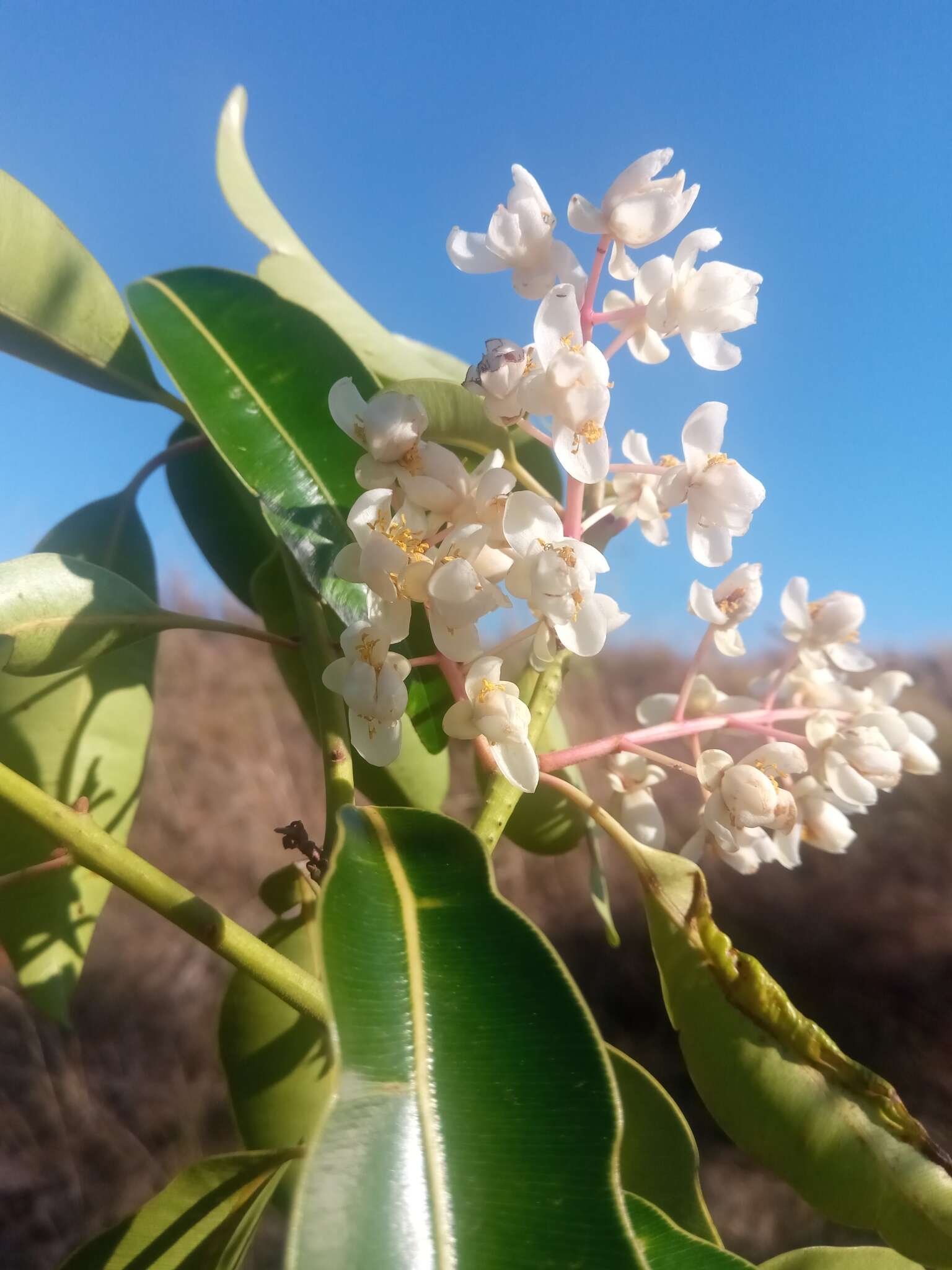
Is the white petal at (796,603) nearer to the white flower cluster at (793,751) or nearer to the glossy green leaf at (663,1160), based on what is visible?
the white flower cluster at (793,751)

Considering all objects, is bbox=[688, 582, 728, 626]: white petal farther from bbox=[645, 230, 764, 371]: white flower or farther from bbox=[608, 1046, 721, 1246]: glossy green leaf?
bbox=[608, 1046, 721, 1246]: glossy green leaf

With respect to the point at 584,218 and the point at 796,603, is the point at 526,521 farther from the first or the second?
the point at 796,603

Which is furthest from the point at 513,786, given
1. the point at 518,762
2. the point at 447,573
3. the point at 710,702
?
the point at 710,702

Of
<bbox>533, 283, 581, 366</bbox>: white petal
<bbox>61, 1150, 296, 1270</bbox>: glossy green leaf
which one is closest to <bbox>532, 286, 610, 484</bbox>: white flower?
<bbox>533, 283, 581, 366</bbox>: white petal

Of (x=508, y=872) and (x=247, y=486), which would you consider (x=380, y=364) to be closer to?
(x=247, y=486)

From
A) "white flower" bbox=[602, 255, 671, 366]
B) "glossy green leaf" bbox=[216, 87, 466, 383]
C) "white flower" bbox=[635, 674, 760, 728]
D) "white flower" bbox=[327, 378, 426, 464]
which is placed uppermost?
"glossy green leaf" bbox=[216, 87, 466, 383]
